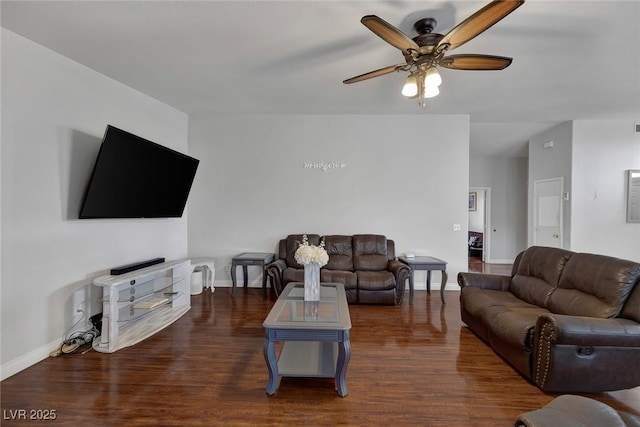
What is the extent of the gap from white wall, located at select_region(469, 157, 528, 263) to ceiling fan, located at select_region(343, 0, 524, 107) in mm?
5953

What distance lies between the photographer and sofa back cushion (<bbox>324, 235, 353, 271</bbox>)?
4.55 meters

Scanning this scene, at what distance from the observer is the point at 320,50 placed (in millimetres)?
2775

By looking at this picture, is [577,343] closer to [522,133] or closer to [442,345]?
[442,345]

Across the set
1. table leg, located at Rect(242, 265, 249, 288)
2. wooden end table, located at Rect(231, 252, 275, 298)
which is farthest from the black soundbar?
table leg, located at Rect(242, 265, 249, 288)

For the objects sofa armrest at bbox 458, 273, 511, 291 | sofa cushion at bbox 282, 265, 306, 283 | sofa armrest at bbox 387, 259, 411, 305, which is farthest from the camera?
sofa cushion at bbox 282, 265, 306, 283

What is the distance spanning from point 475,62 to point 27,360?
4675 millimetres

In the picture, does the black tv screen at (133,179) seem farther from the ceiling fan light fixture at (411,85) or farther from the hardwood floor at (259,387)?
the ceiling fan light fixture at (411,85)

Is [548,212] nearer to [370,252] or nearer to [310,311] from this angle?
[370,252]

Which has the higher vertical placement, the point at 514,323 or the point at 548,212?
the point at 548,212

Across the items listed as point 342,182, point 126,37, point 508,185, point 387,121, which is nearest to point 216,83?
point 126,37

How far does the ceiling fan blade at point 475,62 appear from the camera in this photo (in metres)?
2.23

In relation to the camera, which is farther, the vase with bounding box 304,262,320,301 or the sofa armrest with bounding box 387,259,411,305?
the sofa armrest with bounding box 387,259,411,305

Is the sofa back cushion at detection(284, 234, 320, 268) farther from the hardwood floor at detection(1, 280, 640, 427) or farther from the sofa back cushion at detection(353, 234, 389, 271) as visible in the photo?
the hardwood floor at detection(1, 280, 640, 427)

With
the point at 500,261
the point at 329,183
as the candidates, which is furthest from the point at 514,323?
the point at 500,261
